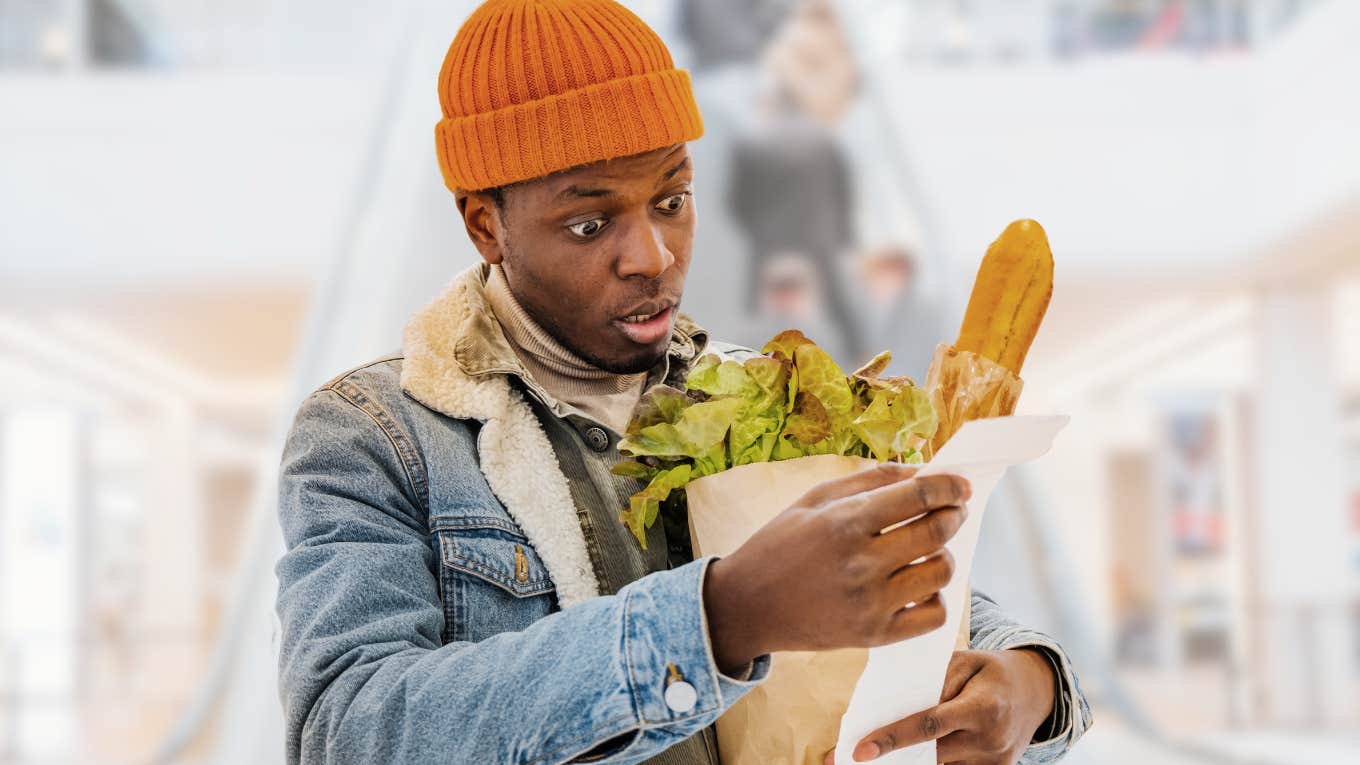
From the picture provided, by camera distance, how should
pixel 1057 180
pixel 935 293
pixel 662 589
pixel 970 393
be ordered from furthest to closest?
1. pixel 1057 180
2. pixel 935 293
3. pixel 970 393
4. pixel 662 589

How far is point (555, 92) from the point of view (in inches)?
46.8

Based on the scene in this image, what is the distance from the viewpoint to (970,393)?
3.59 feet

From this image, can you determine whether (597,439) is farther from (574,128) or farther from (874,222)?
(874,222)

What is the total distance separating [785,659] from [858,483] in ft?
0.92

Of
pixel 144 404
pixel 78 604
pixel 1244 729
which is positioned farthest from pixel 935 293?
pixel 144 404

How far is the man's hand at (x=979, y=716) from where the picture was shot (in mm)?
1056

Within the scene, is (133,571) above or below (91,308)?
below

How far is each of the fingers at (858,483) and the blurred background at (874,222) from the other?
181 inches

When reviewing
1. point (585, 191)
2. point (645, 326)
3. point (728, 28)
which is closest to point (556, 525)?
point (645, 326)

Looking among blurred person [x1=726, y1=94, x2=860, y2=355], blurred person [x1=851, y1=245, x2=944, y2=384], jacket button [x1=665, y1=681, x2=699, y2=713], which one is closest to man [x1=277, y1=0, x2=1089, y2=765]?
jacket button [x1=665, y1=681, x2=699, y2=713]

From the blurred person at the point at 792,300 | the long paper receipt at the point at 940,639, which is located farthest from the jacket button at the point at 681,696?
the blurred person at the point at 792,300

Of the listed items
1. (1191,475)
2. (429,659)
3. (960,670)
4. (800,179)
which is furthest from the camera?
(1191,475)

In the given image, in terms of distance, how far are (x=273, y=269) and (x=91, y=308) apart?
2600 mm

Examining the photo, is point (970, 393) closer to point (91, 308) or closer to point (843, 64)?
point (843, 64)
